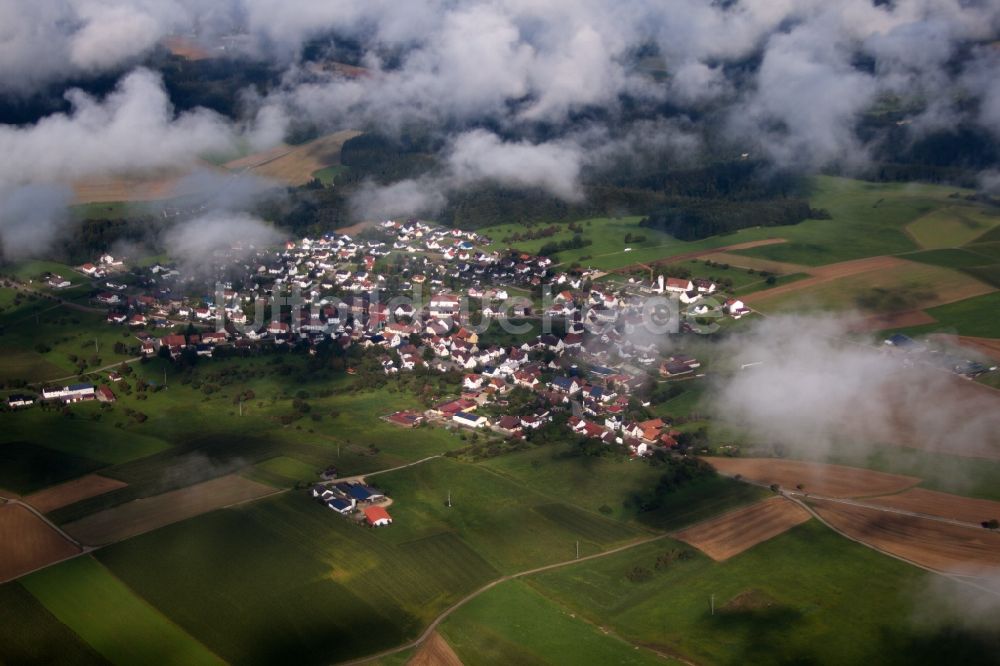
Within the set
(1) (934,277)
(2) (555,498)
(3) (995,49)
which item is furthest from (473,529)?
(3) (995,49)

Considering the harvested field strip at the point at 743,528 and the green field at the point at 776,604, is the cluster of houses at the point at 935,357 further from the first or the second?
the green field at the point at 776,604

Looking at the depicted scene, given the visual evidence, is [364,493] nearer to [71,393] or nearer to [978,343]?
[71,393]

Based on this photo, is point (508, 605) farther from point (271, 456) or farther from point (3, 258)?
point (3, 258)

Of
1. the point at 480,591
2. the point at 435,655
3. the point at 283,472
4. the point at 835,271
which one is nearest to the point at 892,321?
the point at 835,271

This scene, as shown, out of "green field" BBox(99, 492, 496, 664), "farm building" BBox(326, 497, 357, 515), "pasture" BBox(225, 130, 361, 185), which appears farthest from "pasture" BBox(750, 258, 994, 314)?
"pasture" BBox(225, 130, 361, 185)

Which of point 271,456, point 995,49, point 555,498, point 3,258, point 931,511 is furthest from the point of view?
point 995,49

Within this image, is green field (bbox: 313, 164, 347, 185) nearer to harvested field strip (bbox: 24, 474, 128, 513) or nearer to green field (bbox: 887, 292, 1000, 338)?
green field (bbox: 887, 292, 1000, 338)
